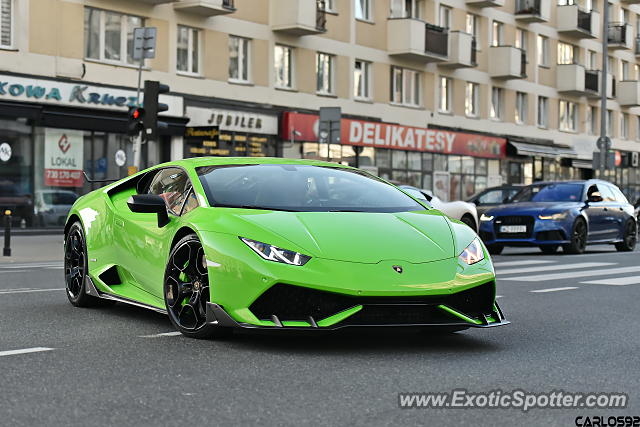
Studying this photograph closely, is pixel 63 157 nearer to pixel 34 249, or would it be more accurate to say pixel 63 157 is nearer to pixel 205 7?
pixel 205 7

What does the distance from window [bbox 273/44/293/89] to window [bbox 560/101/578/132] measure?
822 inches

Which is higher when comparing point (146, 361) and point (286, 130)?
point (286, 130)

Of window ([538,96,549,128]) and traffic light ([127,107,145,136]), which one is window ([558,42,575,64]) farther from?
traffic light ([127,107,145,136])

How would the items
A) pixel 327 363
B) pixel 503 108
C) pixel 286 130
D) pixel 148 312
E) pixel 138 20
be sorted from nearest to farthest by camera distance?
pixel 327 363 < pixel 148 312 < pixel 138 20 < pixel 286 130 < pixel 503 108

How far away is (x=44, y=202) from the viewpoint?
27.4m

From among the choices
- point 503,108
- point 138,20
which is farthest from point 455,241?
point 503,108

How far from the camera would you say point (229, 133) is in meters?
32.2

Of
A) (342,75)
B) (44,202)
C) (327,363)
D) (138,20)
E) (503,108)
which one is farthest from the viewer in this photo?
(503,108)

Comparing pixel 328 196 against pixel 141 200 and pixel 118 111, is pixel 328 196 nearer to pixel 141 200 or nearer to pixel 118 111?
pixel 141 200

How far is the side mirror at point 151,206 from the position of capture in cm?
746

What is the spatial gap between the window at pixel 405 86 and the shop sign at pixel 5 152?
16.8 meters

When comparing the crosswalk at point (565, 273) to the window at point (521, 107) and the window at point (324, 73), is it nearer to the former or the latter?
the window at point (324, 73)

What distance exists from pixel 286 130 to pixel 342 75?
149 inches

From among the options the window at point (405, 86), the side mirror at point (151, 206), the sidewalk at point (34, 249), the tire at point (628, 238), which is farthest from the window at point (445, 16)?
the side mirror at point (151, 206)
